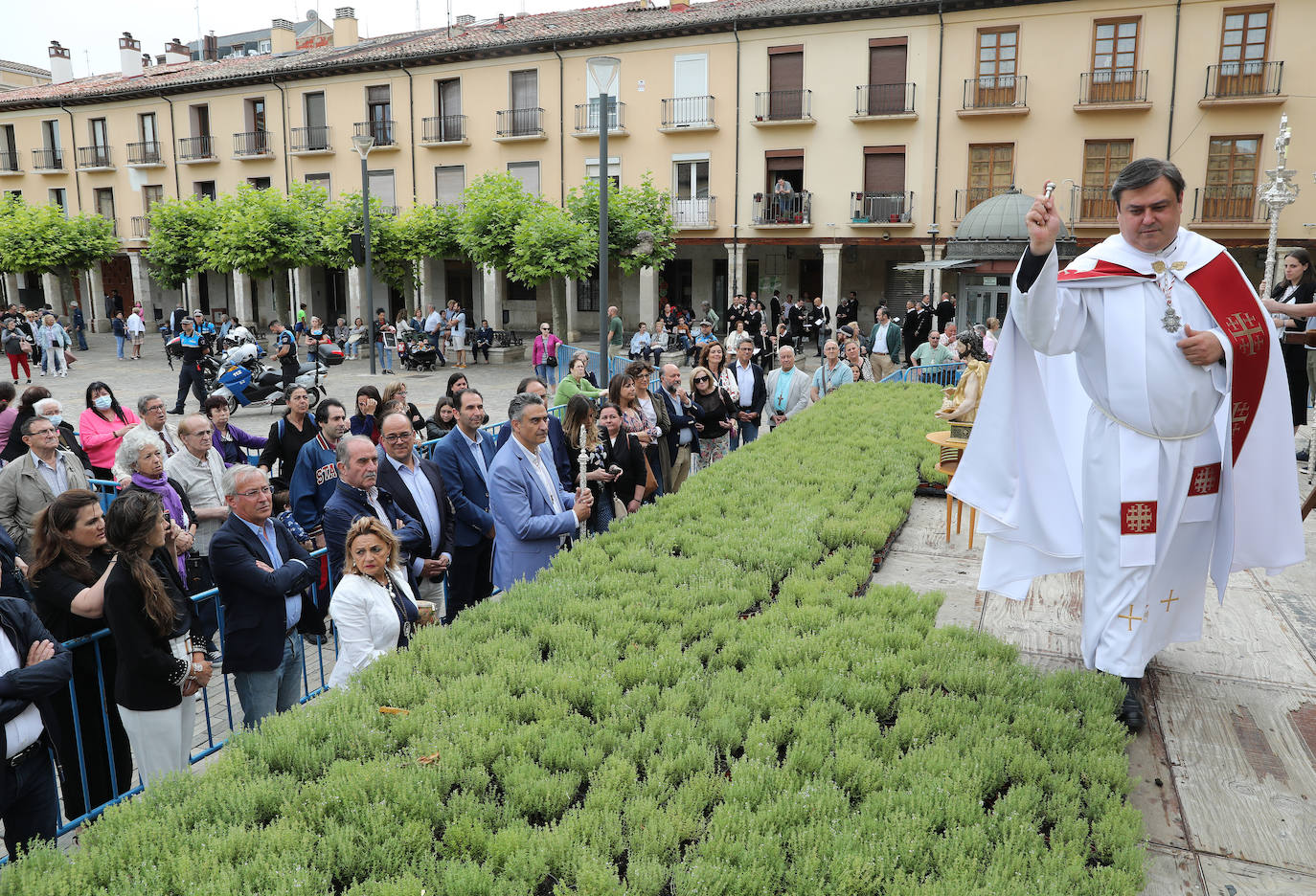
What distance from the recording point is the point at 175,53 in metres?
51.8

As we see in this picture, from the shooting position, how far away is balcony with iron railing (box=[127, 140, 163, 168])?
1625 inches

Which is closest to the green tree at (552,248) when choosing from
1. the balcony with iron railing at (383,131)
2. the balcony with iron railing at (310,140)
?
the balcony with iron railing at (383,131)

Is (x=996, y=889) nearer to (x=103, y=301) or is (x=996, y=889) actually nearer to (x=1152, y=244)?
(x=1152, y=244)

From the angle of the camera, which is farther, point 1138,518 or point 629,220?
point 629,220

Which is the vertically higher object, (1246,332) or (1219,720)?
(1246,332)

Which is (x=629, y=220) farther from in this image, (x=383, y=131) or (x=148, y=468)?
(x=148, y=468)

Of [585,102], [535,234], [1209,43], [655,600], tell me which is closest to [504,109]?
[585,102]

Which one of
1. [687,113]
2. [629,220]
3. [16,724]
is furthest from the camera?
[687,113]

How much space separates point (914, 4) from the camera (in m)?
27.8

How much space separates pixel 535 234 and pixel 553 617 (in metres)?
21.9

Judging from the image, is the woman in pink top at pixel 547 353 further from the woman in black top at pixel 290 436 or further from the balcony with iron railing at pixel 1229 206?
the balcony with iron railing at pixel 1229 206

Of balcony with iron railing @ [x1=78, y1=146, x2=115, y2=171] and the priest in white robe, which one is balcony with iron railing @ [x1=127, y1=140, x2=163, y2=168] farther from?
the priest in white robe

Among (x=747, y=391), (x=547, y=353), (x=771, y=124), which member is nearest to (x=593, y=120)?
(x=771, y=124)

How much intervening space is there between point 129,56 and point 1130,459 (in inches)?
2325
